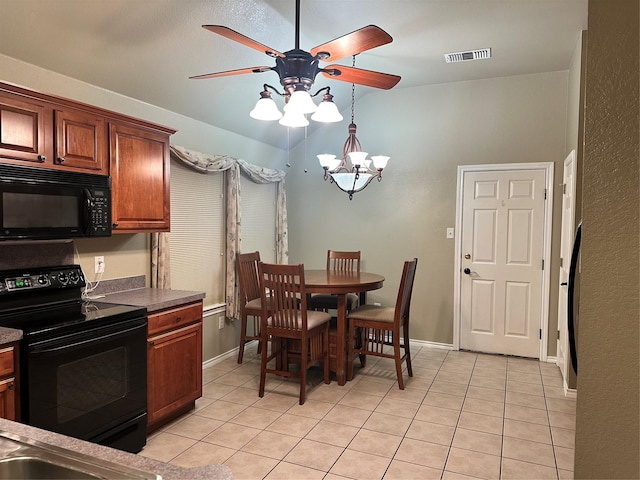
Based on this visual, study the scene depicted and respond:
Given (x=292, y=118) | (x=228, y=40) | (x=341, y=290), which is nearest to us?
(x=292, y=118)

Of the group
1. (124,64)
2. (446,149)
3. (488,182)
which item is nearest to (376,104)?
(446,149)

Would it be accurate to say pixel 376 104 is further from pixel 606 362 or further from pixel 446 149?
pixel 606 362

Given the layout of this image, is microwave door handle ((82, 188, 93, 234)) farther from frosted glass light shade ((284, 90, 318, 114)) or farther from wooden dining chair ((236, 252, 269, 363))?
wooden dining chair ((236, 252, 269, 363))

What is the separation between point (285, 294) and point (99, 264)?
1331 millimetres

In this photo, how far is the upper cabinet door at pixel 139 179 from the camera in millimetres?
2789

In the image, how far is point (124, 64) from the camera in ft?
9.57

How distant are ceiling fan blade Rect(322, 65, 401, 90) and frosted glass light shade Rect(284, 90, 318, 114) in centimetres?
21

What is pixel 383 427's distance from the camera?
2.99 m

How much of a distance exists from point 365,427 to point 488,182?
2837mm

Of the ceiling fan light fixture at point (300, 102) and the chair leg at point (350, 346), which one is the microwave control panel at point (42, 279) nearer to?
the ceiling fan light fixture at point (300, 102)

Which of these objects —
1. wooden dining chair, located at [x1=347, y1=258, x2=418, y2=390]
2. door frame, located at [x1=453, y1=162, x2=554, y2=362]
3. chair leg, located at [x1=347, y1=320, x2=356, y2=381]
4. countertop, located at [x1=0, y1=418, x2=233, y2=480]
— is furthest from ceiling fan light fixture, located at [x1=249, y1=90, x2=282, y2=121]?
door frame, located at [x1=453, y1=162, x2=554, y2=362]

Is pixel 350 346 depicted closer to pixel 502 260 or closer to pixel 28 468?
pixel 502 260

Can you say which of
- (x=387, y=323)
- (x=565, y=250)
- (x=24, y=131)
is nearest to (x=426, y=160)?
(x=565, y=250)

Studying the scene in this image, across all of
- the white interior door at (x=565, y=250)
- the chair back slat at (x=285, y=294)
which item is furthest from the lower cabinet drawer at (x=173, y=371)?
the white interior door at (x=565, y=250)
